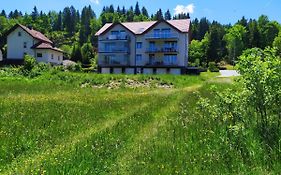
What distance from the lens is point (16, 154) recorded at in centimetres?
1088

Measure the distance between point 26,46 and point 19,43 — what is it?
5.95 ft

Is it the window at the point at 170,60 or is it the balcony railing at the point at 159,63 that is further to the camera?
the window at the point at 170,60

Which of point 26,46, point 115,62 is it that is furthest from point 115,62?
point 26,46

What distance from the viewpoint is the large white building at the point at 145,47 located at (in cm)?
7650

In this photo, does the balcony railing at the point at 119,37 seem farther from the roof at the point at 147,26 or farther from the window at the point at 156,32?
the window at the point at 156,32

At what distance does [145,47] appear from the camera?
7938 centimetres

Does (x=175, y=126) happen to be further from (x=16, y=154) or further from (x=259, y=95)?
(x=16, y=154)

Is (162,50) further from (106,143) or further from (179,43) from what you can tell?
(106,143)

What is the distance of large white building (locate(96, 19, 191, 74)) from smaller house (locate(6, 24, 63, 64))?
45.4ft

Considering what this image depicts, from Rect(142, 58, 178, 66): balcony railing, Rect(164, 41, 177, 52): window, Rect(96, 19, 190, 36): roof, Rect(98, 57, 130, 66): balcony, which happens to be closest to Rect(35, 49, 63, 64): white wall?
Rect(98, 57, 130, 66): balcony

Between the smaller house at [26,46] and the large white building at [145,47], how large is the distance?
13844 millimetres

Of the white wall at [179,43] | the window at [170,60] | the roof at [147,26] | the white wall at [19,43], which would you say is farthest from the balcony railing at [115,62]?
the white wall at [19,43]

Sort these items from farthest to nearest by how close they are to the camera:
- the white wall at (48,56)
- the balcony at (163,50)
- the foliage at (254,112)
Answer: the white wall at (48,56) → the balcony at (163,50) → the foliage at (254,112)

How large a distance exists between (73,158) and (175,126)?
558cm
